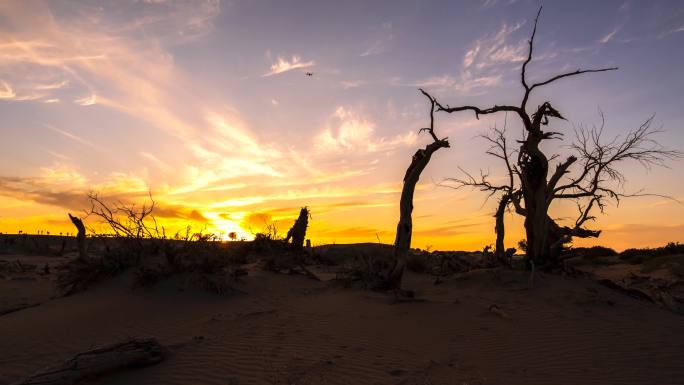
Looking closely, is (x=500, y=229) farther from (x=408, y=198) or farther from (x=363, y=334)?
(x=363, y=334)

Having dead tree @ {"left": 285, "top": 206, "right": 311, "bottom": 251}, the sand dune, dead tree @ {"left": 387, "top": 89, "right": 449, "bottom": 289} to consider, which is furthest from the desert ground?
dead tree @ {"left": 285, "top": 206, "right": 311, "bottom": 251}

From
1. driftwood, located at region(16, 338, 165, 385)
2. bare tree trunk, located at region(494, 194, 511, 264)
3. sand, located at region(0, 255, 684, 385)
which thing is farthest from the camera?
bare tree trunk, located at region(494, 194, 511, 264)

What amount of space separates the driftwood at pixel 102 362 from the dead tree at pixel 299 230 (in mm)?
14112

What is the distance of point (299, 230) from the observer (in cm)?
2070

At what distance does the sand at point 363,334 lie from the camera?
5840 mm

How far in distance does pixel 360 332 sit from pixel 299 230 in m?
13.3

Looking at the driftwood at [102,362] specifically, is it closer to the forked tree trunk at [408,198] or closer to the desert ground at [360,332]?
the desert ground at [360,332]

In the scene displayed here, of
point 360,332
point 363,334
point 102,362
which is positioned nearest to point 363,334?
point 363,334

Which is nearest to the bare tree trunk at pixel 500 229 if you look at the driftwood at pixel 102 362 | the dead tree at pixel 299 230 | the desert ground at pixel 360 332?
the desert ground at pixel 360 332

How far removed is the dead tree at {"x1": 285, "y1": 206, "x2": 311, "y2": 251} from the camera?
809 inches

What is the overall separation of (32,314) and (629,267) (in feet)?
79.8

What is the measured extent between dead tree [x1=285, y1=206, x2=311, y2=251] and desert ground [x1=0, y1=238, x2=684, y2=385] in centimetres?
804

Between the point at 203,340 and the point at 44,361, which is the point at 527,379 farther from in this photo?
the point at 44,361

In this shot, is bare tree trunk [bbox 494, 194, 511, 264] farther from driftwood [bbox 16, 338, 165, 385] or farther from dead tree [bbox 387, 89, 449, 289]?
driftwood [bbox 16, 338, 165, 385]
